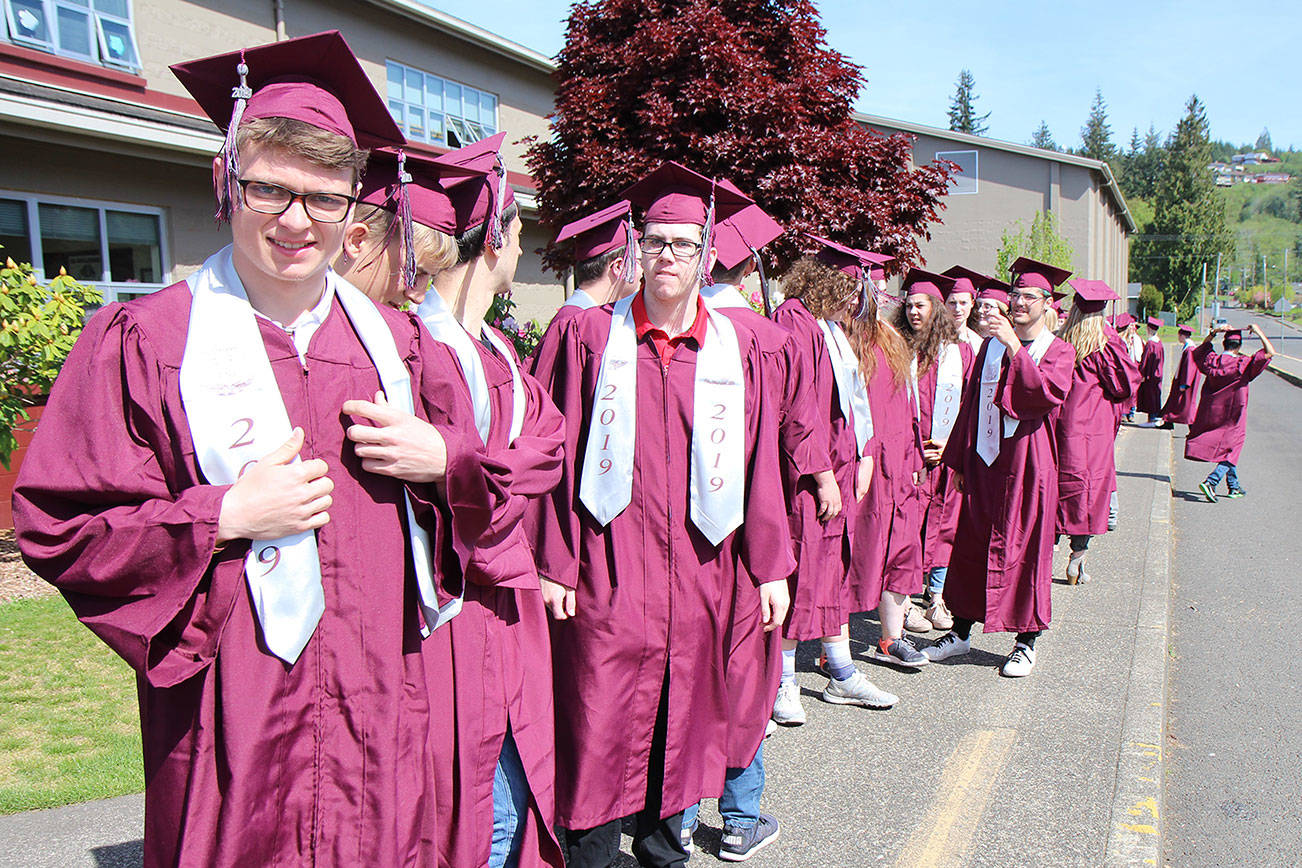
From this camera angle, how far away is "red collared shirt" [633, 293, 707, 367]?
3.02 m

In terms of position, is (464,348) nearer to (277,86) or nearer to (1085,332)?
(277,86)

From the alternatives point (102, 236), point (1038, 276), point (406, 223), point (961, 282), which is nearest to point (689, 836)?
point (406, 223)

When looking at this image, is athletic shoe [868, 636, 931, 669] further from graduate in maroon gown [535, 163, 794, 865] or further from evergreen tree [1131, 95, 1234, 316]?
evergreen tree [1131, 95, 1234, 316]

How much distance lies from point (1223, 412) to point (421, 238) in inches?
454

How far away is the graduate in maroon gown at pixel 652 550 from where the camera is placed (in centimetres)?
293

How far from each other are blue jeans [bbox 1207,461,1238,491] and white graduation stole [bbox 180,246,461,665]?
11674 mm

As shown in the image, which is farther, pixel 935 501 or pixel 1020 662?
pixel 935 501

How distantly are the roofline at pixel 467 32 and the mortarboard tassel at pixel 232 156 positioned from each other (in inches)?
484

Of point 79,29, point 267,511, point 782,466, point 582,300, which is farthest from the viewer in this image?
point 79,29

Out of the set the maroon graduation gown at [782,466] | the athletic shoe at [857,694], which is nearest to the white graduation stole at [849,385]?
the maroon graduation gown at [782,466]

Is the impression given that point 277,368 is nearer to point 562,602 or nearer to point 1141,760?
point 562,602

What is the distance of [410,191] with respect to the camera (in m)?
2.46

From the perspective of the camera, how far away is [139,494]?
1543mm

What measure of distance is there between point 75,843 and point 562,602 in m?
1.97
